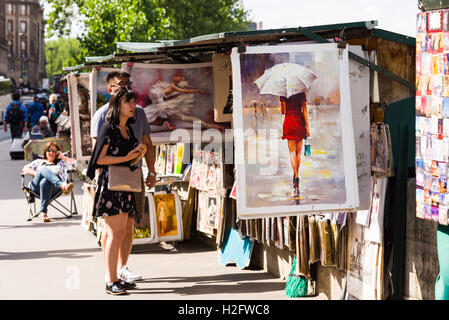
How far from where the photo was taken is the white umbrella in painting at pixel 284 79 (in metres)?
5.54

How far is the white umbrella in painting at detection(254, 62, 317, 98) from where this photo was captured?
554 centimetres

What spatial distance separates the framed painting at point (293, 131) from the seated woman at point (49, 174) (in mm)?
6685

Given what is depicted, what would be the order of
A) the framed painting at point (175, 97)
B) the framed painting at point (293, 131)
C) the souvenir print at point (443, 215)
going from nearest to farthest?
the souvenir print at point (443, 215), the framed painting at point (293, 131), the framed painting at point (175, 97)

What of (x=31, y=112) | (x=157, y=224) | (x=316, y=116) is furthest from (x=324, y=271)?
(x=31, y=112)

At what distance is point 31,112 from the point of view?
23.5 meters

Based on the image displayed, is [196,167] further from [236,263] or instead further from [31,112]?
[31,112]

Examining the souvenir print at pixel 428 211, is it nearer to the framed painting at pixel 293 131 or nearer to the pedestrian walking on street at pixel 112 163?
the framed painting at pixel 293 131

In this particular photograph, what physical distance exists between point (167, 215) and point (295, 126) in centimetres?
409

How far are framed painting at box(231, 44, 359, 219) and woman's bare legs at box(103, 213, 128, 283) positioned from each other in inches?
72.1

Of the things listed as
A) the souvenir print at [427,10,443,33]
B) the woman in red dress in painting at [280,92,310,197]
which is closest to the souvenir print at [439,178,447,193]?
the souvenir print at [427,10,443,33]

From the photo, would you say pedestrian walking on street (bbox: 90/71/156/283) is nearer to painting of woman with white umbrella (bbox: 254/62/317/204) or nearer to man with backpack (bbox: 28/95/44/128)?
painting of woman with white umbrella (bbox: 254/62/317/204)

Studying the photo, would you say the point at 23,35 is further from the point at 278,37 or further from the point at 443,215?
the point at 443,215

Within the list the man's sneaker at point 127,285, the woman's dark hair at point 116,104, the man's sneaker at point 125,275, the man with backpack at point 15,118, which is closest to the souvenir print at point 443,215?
the woman's dark hair at point 116,104
